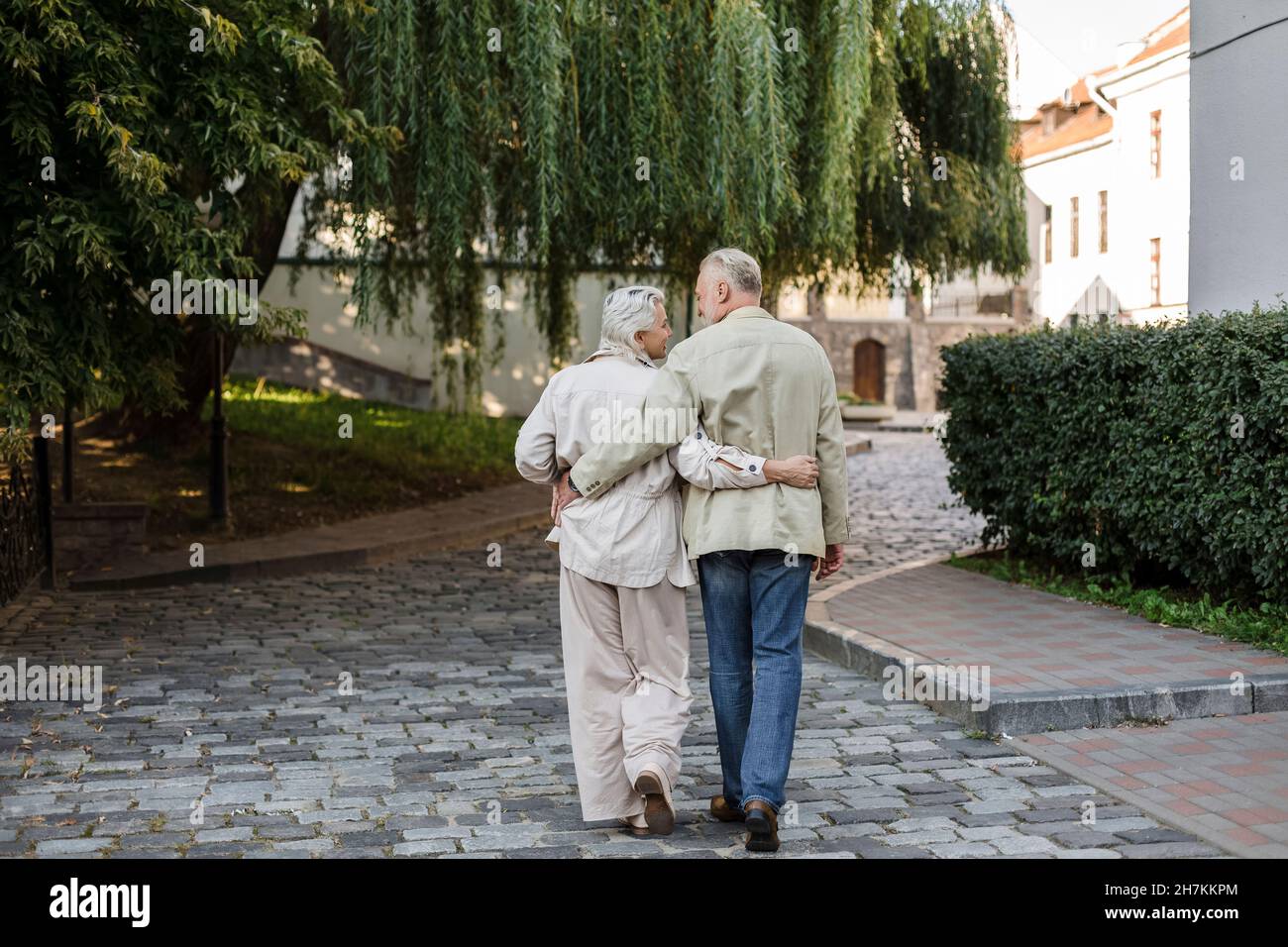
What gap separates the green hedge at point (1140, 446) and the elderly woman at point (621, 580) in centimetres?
402

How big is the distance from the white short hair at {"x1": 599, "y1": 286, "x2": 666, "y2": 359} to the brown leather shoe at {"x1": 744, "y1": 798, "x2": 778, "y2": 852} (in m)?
1.59

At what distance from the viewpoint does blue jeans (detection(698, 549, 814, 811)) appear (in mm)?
4734

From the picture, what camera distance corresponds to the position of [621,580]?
4.88 meters

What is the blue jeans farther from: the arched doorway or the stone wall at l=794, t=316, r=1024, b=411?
the arched doorway

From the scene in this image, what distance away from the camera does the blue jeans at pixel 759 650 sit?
186 inches

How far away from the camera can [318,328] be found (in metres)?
27.6

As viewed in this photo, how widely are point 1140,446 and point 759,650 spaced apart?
4.71 meters

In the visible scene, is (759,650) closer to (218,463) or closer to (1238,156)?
(1238,156)

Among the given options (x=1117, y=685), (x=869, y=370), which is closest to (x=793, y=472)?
(x=1117, y=685)

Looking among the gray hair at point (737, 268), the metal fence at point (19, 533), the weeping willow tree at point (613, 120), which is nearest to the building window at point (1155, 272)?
the weeping willow tree at point (613, 120)

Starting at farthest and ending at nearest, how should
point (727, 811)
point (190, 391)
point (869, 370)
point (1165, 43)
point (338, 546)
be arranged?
point (869, 370), point (1165, 43), point (190, 391), point (338, 546), point (727, 811)
